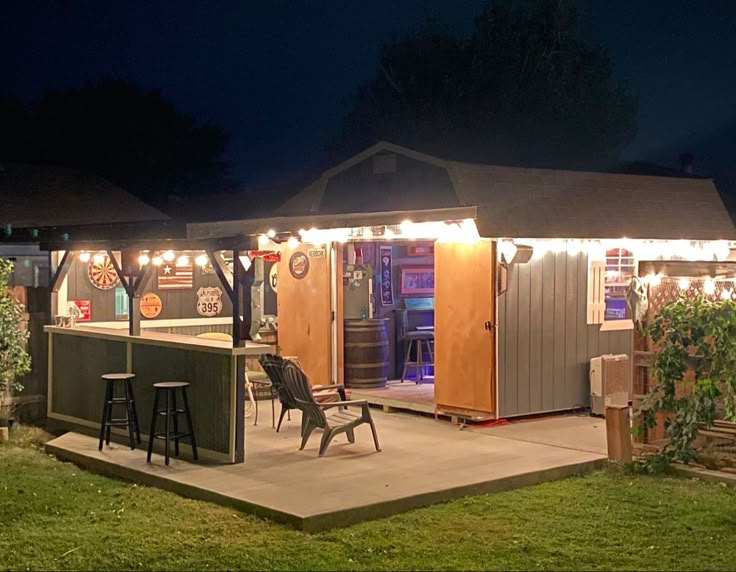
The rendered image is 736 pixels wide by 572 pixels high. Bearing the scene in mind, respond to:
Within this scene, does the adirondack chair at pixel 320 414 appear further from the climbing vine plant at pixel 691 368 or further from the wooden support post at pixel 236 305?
the climbing vine plant at pixel 691 368

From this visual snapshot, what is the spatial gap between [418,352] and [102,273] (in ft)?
13.3

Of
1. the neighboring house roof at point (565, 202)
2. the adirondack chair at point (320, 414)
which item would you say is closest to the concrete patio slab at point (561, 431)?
the adirondack chair at point (320, 414)

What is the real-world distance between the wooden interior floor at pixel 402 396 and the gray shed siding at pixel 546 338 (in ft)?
3.38

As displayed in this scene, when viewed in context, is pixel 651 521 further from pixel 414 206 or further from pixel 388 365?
pixel 388 365

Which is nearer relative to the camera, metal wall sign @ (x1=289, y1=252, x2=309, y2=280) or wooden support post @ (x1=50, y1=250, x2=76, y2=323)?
wooden support post @ (x1=50, y1=250, x2=76, y2=323)

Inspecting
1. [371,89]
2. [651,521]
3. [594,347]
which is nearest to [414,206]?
[594,347]

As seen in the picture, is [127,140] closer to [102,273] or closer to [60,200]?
[60,200]

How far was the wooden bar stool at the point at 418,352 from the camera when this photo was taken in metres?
12.9

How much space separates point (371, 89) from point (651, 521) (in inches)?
1012

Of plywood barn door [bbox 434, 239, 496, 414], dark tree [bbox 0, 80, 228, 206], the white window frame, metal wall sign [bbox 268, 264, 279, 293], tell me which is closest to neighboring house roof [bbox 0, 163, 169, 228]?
metal wall sign [bbox 268, 264, 279, 293]

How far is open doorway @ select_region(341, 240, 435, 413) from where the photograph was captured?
12000 mm

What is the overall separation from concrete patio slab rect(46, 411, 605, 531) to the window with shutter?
227 centimetres

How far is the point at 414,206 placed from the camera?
10.9 m

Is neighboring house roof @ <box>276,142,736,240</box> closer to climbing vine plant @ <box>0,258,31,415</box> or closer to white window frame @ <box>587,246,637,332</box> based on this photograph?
white window frame @ <box>587,246,637,332</box>
